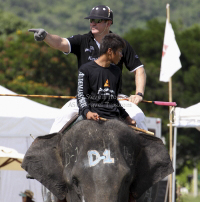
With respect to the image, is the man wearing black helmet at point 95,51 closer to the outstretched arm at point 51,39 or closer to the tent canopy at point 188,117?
the outstretched arm at point 51,39

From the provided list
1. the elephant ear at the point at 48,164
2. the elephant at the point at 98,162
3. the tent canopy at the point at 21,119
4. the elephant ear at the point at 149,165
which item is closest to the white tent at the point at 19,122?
the tent canopy at the point at 21,119

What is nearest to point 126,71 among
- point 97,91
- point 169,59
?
point 169,59

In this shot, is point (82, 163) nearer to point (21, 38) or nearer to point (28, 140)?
point (28, 140)

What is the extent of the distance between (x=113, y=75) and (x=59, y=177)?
4.66 feet

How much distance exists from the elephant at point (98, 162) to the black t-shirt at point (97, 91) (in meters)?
0.32

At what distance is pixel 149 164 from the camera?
702cm

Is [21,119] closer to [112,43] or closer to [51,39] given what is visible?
[51,39]

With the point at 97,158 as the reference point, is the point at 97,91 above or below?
above

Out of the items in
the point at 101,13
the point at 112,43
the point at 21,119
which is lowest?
the point at 112,43

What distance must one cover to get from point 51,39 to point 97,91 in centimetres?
105

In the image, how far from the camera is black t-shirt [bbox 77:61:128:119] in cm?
707

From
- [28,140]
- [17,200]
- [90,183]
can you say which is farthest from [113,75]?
[17,200]

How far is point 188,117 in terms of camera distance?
1530 centimetres

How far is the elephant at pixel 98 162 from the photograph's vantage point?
20.2 ft
